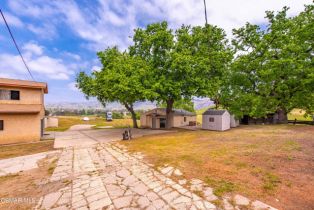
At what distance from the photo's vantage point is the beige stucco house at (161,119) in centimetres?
3259

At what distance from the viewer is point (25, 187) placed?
6488 millimetres

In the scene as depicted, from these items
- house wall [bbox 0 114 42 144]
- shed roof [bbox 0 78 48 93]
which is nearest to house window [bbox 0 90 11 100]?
shed roof [bbox 0 78 48 93]

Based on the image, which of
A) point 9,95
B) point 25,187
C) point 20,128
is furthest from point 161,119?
point 25,187

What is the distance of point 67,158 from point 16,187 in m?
3.86

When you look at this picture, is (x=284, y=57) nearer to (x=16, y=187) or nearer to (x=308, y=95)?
(x=308, y=95)

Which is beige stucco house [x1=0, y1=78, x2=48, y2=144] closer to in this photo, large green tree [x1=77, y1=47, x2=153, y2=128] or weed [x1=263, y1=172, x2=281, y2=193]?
large green tree [x1=77, y1=47, x2=153, y2=128]

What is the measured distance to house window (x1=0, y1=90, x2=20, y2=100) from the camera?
18266 millimetres

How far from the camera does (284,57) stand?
77.0 ft

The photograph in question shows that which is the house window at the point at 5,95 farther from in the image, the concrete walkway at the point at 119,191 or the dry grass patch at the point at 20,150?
the concrete walkway at the point at 119,191

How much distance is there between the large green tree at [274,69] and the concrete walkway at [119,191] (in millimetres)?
21124

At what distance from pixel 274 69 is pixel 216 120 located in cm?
956

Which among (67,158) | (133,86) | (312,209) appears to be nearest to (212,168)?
(312,209)

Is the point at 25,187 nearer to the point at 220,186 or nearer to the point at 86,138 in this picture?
the point at 220,186

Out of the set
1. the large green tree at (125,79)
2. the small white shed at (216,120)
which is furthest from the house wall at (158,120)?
the large green tree at (125,79)
